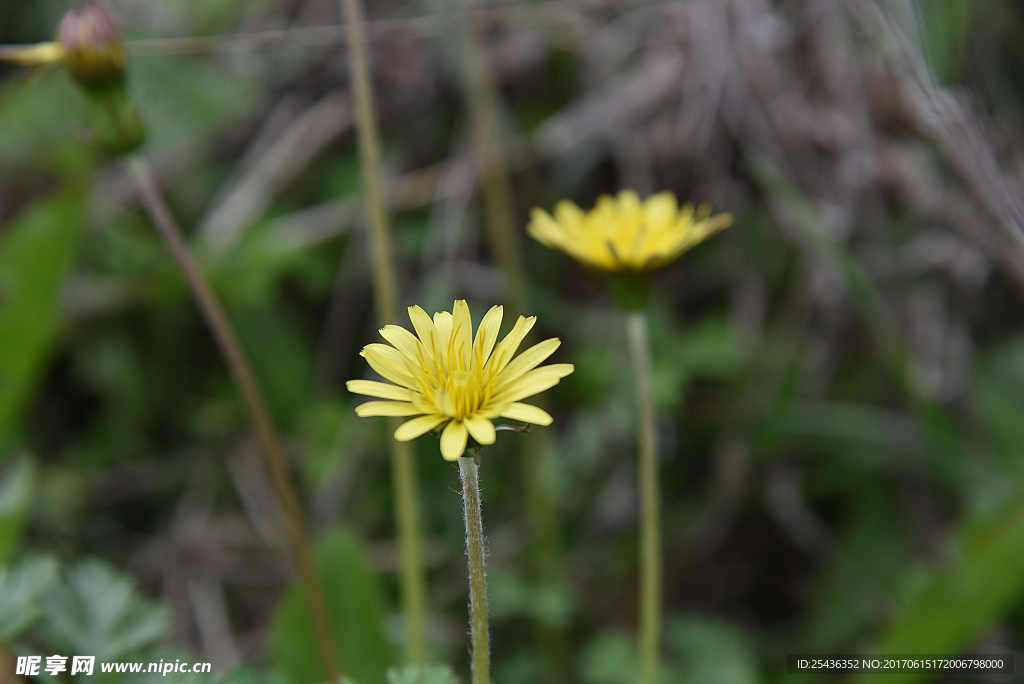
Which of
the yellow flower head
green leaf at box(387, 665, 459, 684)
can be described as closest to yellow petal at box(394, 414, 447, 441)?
green leaf at box(387, 665, 459, 684)

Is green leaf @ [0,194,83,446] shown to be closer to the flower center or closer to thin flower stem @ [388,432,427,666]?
thin flower stem @ [388,432,427,666]

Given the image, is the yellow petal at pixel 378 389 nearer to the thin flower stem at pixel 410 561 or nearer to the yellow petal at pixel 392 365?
the yellow petal at pixel 392 365

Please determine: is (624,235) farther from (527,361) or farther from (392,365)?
(392,365)

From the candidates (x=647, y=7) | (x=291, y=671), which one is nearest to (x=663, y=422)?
(x=291, y=671)

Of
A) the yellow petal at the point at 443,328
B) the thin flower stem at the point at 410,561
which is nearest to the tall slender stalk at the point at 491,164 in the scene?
the thin flower stem at the point at 410,561

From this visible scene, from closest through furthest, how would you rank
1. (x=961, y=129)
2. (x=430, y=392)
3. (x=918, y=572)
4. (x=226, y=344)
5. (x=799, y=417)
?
1. (x=430, y=392)
2. (x=226, y=344)
3. (x=961, y=129)
4. (x=918, y=572)
5. (x=799, y=417)

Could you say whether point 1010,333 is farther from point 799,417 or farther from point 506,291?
point 506,291
